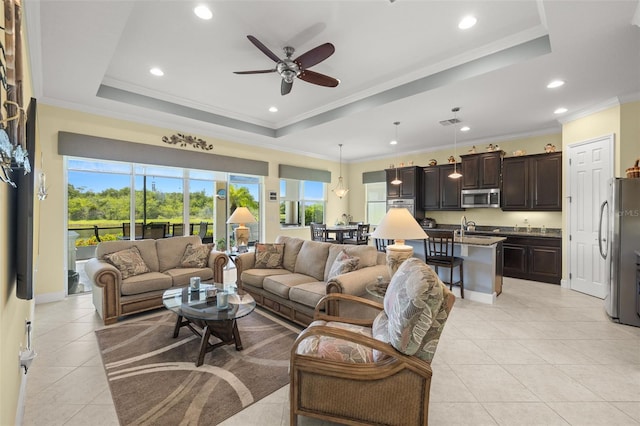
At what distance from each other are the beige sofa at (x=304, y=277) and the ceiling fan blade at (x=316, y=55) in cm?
214

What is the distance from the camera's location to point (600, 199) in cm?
431

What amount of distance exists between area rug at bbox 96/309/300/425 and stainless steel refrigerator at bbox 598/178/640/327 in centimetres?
389

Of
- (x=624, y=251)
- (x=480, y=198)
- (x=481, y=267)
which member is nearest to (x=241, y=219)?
(x=481, y=267)

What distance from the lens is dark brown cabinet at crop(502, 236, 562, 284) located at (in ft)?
16.7

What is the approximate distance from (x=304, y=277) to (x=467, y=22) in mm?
3307

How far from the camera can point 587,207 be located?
4492 millimetres

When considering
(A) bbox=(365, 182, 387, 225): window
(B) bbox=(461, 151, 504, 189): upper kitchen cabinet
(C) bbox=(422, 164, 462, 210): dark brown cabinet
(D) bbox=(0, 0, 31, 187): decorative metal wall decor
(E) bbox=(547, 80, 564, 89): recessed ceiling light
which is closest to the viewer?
(D) bbox=(0, 0, 31, 187): decorative metal wall decor

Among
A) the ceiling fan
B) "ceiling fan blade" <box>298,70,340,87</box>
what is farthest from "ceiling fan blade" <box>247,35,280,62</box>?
"ceiling fan blade" <box>298,70,340,87</box>

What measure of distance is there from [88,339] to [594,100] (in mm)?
7132

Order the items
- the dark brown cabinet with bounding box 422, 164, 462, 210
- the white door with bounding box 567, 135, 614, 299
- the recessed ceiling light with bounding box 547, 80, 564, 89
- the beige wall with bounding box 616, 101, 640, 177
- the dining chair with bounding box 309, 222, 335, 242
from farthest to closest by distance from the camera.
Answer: the dark brown cabinet with bounding box 422, 164, 462, 210
the dining chair with bounding box 309, 222, 335, 242
the white door with bounding box 567, 135, 614, 299
the beige wall with bounding box 616, 101, 640, 177
the recessed ceiling light with bounding box 547, 80, 564, 89

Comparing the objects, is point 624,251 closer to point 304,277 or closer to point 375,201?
point 304,277

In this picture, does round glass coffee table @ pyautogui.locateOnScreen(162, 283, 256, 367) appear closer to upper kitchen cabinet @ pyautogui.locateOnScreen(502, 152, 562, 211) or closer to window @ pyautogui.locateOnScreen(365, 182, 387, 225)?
upper kitchen cabinet @ pyautogui.locateOnScreen(502, 152, 562, 211)

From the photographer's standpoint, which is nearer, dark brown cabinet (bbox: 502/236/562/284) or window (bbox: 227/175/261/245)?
dark brown cabinet (bbox: 502/236/562/284)

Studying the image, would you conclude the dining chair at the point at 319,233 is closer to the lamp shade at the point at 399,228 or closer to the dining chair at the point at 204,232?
the dining chair at the point at 204,232
